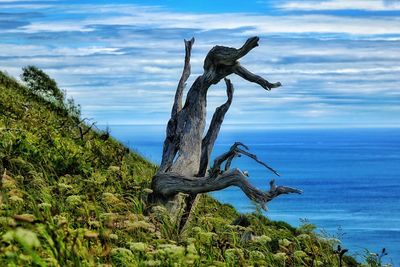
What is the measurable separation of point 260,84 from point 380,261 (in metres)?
7.56

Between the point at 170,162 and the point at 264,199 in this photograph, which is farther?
the point at 170,162

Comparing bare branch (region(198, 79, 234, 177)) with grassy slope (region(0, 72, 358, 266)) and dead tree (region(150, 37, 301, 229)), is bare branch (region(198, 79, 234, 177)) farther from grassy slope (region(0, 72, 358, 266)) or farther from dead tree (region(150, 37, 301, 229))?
grassy slope (region(0, 72, 358, 266))

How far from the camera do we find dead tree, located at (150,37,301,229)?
674 inches

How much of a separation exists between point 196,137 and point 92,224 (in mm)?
7412

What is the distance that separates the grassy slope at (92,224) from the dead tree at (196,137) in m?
0.64

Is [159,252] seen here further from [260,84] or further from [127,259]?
[260,84]

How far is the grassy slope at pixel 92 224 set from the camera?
7.93 m

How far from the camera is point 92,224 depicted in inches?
437

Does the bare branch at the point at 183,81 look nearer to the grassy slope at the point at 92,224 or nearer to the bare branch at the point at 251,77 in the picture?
the bare branch at the point at 251,77

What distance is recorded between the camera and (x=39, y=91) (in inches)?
1694

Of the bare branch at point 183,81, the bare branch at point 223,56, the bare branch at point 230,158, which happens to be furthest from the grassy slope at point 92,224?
the bare branch at point 223,56

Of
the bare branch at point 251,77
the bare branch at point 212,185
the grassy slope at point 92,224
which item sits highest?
the bare branch at point 251,77

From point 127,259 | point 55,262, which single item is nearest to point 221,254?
point 127,259

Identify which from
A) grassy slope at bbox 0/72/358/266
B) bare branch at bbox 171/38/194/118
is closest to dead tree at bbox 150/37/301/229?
bare branch at bbox 171/38/194/118
